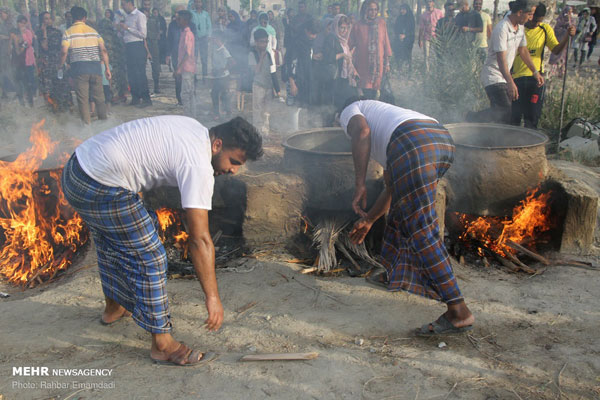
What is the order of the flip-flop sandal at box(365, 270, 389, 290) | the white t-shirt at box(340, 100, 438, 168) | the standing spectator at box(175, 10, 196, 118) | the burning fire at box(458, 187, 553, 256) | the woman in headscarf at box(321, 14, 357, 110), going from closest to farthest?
the white t-shirt at box(340, 100, 438, 168) → the flip-flop sandal at box(365, 270, 389, 290) → the burning fire at box(458, 187, 553, 256) → the woman in headscarf at box(321, 14, 357, 110) → the standing spectator at box(175, 10, 196, 118)

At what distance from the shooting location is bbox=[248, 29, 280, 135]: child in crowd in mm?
A: 7926

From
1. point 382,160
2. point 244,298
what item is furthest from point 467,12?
point 244,298

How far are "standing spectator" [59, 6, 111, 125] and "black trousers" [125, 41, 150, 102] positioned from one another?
4.44ft

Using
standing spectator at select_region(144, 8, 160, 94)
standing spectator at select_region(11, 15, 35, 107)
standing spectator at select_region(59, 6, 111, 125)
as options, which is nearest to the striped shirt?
standing spectator at select_region(59, 6, 111, 125)

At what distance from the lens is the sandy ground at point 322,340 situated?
2705 mm

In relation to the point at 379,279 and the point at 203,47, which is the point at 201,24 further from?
the point at 379,279

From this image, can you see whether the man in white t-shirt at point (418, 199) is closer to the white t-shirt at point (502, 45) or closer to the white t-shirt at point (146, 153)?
the white t-shirt at point (146, 153)

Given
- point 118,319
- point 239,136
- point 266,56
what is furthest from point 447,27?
point 118,319

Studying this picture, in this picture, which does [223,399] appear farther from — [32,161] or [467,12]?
[467,12]

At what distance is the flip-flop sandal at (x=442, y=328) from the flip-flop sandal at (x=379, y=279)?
2.39 feet

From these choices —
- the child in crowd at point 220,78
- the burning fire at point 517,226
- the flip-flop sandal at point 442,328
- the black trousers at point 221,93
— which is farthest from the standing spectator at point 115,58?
the flip-flop sandal at point 442,328

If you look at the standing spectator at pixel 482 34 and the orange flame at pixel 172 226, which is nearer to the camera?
the orange flame at pixel 172 226

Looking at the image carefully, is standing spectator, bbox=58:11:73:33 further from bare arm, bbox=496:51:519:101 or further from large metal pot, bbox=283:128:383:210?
bare arm, bbox=496:51:519:101

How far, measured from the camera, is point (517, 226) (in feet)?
15.3
